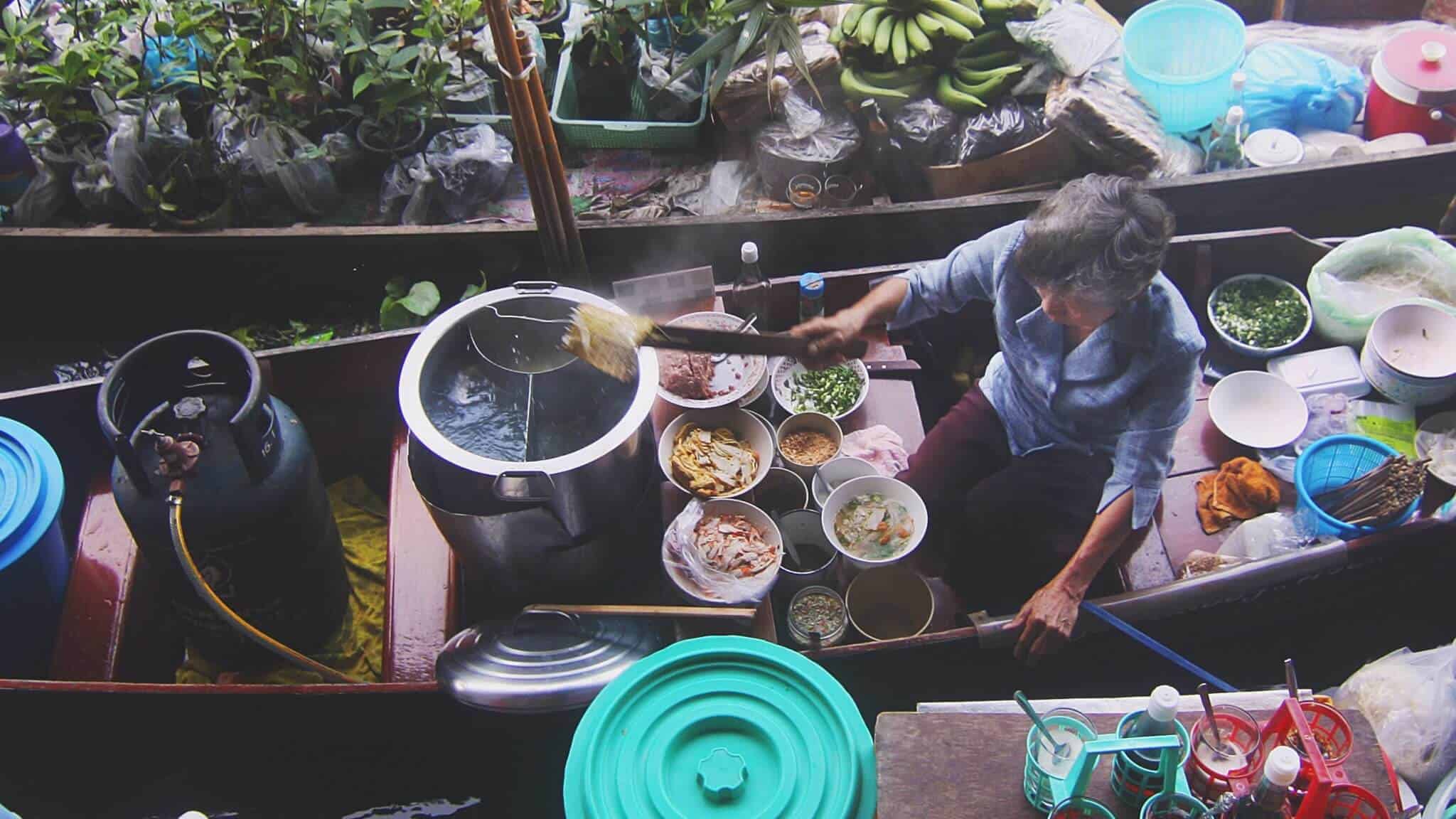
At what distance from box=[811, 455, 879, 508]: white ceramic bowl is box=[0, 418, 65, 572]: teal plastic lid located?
2.26m

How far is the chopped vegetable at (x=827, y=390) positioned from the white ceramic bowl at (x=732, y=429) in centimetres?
21

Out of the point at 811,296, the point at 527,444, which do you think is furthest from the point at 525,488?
the point at 811,296

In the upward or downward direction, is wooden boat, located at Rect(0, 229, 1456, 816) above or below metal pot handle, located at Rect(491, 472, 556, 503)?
below

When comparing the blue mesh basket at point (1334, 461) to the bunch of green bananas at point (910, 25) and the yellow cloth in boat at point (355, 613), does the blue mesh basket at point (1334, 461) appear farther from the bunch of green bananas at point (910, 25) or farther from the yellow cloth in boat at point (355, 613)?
the yellow cloth in boat at point (355, 613)

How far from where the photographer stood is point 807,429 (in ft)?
10.9

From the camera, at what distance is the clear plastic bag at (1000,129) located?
4.04 meters

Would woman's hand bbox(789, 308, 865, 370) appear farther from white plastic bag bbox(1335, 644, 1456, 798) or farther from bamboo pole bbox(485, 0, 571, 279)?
white plastic bag bbox(1335, 644, 1456, 798)

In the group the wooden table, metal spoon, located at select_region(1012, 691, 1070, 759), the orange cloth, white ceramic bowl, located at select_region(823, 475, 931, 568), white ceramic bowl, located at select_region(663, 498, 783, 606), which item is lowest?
the orange cloth

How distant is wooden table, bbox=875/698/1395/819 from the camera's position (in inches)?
65.4

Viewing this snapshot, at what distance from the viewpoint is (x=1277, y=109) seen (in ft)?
14.0

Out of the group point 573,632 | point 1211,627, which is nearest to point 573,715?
point 573,632

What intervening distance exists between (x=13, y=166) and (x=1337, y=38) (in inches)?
235

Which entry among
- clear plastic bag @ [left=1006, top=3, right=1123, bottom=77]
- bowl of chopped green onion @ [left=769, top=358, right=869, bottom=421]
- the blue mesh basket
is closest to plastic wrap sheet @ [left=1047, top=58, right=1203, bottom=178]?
clear plastic bag @ [left=1006, top=3, right=1123, bottom=77]

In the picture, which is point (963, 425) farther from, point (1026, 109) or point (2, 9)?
point (2, 9)
